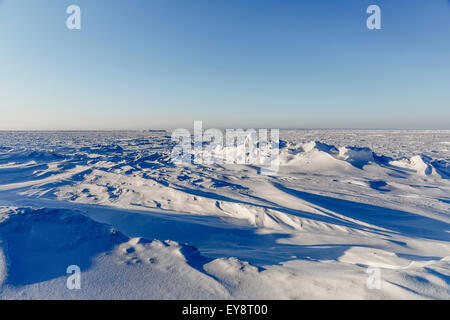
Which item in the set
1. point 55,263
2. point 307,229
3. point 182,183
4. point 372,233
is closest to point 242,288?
point 55,263

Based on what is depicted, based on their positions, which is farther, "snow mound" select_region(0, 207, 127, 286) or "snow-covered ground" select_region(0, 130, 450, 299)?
"snow mound" select_region(0, 207, 127, 286)

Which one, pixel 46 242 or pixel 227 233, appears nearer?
pixel 46 242

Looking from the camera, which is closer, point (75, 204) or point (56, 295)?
point (56, 295)

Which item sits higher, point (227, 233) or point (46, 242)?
point (46, 242)

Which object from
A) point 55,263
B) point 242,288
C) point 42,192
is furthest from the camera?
point 42,192

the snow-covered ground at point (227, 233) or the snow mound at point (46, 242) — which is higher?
the snow mound at point (46, 242)

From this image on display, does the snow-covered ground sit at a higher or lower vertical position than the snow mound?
lower
